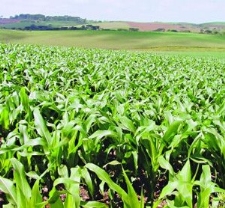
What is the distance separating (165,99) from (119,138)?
9.11 feet

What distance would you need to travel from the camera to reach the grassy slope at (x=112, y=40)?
252ft

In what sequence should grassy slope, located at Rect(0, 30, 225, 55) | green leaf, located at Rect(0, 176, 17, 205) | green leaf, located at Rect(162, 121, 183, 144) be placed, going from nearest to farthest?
green leaf, located at Rect(0, 176, 17, 205)
green leaf, located at Rect(162, 121, 183, 144)
grassy slope, located at Rect(0, 30, 225, 55)

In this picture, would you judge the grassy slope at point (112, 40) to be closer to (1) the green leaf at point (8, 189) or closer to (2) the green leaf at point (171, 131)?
(2) the green leaf at point (171, 131)

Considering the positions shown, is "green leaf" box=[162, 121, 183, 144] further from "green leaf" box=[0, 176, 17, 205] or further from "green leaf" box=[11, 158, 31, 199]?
"green leaf" box=[0, 176, 17, 205]

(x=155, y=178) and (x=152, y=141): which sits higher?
(x=152, y=141)

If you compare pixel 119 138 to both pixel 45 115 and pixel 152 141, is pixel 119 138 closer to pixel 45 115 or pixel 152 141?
pixel 152 141

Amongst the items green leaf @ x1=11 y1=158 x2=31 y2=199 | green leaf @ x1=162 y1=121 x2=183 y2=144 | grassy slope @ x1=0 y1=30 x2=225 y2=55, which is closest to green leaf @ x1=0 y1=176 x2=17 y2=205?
green leaf @ x1=11 y1=158 x2=31 y2=199

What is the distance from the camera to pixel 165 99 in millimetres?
6078

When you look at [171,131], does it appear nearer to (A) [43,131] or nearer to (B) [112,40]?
(A) [43,131]

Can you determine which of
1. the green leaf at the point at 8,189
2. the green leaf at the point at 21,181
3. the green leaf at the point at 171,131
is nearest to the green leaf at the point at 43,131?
the green leaf at the point at 21,181

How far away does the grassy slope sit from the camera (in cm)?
7688

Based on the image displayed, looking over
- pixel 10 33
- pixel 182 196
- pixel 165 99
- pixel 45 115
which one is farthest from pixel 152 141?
pixel 10 33

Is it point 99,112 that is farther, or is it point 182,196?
point 99,112

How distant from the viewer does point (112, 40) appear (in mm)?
85375
